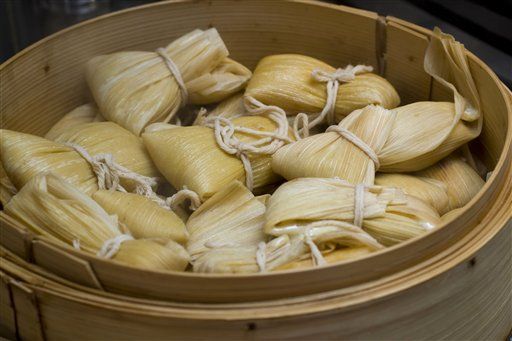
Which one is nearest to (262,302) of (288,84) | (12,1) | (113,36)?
(288,84)

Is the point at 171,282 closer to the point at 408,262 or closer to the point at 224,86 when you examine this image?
the point at 408,262

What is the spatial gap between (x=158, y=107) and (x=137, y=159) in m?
0.15

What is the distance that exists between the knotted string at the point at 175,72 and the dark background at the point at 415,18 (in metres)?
0.83

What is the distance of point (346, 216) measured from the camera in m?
1.33

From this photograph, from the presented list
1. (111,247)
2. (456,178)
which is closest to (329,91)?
(456,178)

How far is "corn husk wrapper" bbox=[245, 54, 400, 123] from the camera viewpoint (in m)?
1.67

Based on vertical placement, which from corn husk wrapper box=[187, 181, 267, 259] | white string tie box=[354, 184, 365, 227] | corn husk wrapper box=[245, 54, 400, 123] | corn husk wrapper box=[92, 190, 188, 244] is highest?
corn husk wrapper box=[245, 54, 400, 123]

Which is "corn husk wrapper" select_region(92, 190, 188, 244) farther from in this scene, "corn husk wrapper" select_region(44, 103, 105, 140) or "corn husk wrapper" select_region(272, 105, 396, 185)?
"corn husk wrapper" select_region(44, 103, 105, 140)

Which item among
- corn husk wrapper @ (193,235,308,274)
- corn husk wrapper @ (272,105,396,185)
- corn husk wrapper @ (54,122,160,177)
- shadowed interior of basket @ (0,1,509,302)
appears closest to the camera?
corn husk wrapper @ (193,235,308,274)

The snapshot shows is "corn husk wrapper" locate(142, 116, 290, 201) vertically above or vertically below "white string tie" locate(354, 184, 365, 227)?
below

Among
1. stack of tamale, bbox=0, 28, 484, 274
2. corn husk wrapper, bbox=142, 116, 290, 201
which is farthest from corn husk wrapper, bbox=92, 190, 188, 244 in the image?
corn husk wrapper, bbox=142, 116, 290, 201

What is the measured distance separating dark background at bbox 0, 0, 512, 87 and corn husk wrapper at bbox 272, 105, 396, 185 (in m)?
0.66

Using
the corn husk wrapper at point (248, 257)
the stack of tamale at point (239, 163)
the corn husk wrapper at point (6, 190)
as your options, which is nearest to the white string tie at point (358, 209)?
the stack of tamale at point (239, 163)

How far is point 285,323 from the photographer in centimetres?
114
